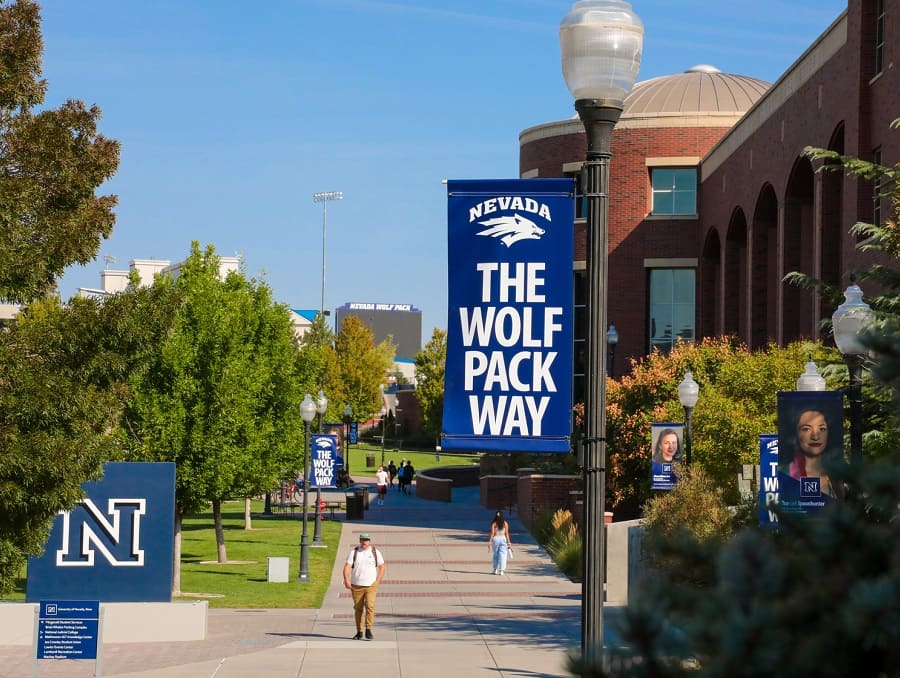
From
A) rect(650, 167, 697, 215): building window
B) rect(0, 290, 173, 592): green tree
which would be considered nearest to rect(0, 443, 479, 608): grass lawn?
rect(0, 290, 173, 592): green tree

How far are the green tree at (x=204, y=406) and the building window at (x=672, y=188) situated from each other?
25518mm

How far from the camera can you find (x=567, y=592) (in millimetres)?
29719

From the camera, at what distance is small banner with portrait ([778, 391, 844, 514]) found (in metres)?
12.4

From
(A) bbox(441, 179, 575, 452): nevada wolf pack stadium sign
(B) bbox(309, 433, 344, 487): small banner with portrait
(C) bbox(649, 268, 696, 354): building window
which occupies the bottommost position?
(B) bbox(309, 433, 344, 487): small banner with portrait

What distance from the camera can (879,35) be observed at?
29.8 meters

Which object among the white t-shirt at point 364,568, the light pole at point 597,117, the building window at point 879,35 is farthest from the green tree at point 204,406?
the light pole at point 597,117

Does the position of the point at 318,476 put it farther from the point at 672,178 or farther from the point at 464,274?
the point at 464,274

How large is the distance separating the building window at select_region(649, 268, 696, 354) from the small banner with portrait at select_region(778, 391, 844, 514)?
41.4m

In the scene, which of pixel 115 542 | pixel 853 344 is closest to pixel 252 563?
pixel 115 542

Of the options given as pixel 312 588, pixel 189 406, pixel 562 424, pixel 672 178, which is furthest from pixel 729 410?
pixel 672 178

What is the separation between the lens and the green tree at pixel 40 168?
42.5 feet

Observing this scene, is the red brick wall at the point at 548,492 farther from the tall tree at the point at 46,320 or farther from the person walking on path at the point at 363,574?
the tall tree at the point at 46,320

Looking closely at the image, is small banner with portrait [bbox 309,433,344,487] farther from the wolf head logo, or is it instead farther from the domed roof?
the wolf head logo

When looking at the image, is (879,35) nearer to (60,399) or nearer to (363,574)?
(363,574)
